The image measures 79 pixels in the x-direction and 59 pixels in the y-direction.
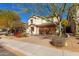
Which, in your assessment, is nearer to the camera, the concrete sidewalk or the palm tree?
the concrete sidewalk

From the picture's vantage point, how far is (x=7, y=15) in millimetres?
4738

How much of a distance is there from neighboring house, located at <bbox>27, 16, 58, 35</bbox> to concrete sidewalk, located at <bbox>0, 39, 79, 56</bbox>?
22 centimetres

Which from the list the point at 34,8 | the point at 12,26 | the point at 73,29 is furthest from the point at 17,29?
the point at 73,29

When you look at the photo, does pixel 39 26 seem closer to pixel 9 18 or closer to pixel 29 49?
pixel 29 49

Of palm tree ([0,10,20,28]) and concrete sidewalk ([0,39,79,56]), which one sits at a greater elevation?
palm tree ([0,10,20,28])

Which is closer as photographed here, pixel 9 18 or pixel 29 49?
pixel 29 49

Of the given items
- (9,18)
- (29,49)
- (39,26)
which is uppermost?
(9,18)

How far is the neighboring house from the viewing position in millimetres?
4668

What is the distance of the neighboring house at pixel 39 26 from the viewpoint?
4.67 meters

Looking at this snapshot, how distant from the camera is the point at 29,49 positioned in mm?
4633

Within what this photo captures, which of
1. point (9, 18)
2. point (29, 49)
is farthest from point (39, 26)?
point (9, 18)

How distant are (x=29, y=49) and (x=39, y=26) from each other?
15.1 inches

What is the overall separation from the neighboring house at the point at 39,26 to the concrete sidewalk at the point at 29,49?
217mm

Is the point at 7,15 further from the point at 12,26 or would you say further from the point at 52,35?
the point at 52,35
